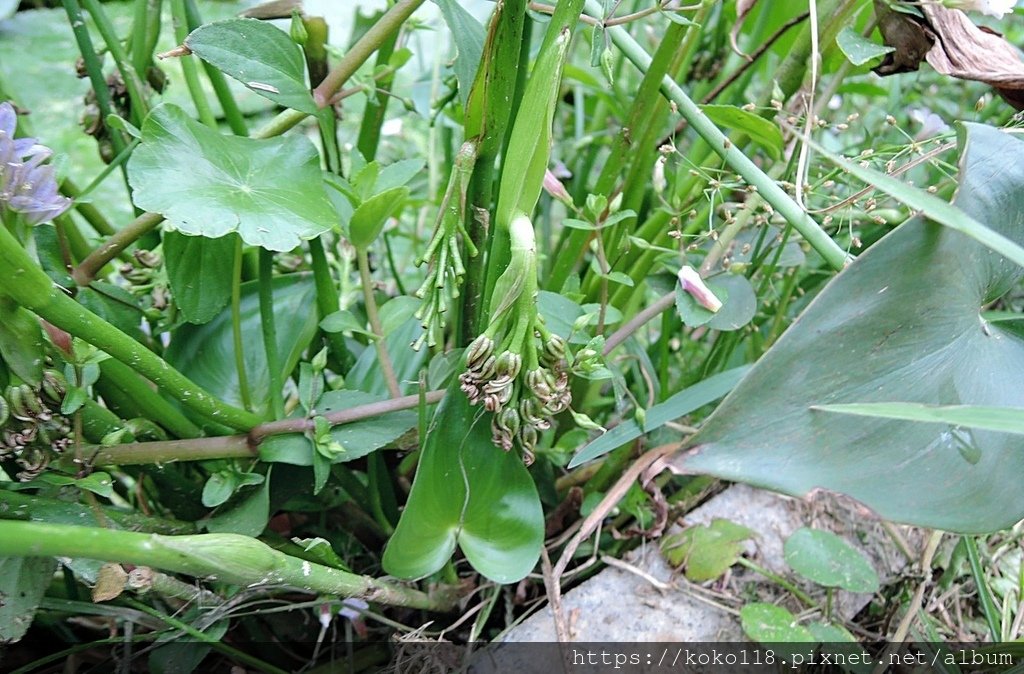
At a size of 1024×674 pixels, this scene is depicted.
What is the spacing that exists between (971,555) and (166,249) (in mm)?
595

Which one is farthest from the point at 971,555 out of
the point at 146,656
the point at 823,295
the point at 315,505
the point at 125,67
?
the point at 125,67

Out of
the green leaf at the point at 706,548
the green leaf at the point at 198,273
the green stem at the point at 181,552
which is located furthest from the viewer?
the green leaf at the point at 706,548

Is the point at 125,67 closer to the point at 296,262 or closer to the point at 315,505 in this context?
the point at 296,262

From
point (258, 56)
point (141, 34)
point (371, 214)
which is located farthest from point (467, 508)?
point (141, 34)

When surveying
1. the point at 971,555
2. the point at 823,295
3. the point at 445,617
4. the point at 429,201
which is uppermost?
the point at 823,295

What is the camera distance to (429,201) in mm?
729

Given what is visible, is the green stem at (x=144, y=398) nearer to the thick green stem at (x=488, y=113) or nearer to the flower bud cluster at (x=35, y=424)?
the flower bud cluster at (x=35, y=424)

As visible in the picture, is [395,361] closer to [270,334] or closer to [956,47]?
[270,334]

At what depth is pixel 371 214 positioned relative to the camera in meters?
0.41

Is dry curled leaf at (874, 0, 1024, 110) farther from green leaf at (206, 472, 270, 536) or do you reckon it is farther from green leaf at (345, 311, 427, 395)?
green leaf at (206, 472, 270, 536)

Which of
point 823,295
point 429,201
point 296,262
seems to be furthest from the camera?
point 429,201

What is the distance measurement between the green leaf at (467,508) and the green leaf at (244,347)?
0.14m

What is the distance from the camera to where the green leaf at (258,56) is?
1.25ft

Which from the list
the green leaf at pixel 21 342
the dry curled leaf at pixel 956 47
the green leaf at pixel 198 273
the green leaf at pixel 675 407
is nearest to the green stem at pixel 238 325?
the green leaf at pixel 198 273
